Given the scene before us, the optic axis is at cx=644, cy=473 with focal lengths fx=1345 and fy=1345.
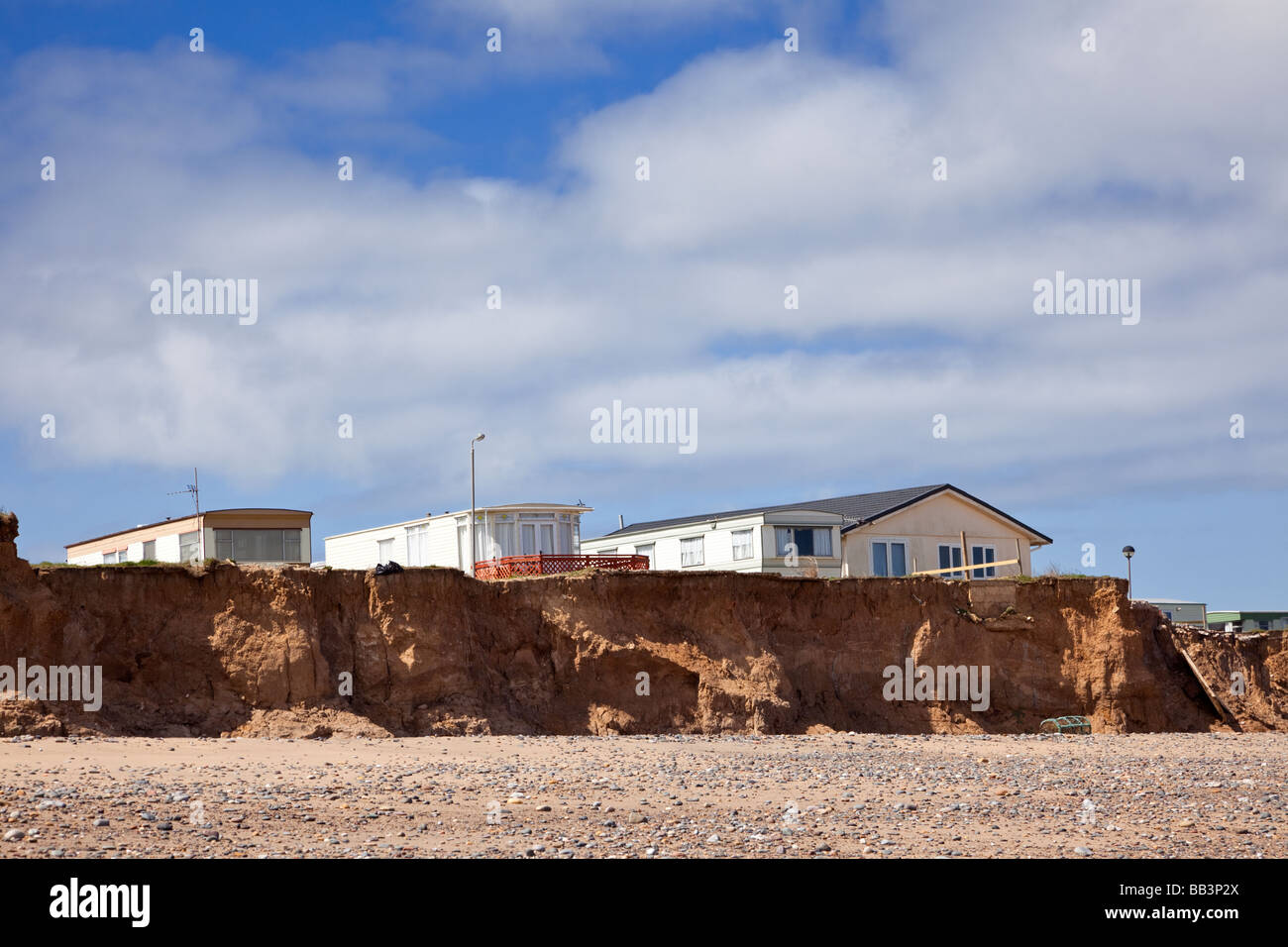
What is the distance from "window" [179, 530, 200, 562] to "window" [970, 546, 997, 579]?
27970 millimetres

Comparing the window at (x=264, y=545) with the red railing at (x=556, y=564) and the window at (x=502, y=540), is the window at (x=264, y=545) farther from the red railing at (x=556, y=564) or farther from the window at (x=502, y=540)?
the red railing at (x=556, y=564)

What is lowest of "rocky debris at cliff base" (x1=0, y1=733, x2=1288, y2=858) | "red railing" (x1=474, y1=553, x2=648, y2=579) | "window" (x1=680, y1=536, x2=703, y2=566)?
"rocky debris at cliff base" (x1=0, y1=733, x2=1288, y2=858)

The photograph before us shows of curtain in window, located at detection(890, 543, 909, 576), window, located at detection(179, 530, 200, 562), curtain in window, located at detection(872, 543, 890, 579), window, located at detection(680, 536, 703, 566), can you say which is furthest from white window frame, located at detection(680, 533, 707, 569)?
window, located at detection(179, 530, 200, 562)

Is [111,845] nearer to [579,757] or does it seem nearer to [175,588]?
[579,757]

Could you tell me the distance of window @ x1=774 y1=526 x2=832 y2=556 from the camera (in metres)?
48.4

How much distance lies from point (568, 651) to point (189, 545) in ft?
69.0

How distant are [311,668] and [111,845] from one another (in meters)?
15.4

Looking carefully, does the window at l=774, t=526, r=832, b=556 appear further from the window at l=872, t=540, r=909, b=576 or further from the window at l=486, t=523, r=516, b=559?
the window at l=486, t=523, r=516, b=559

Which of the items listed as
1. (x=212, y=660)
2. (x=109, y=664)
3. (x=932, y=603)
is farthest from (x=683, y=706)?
(x=109, y=664)

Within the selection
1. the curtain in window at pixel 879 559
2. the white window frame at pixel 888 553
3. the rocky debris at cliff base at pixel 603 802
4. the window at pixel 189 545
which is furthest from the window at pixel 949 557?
the rocky debris at cliff base at pixel 603 802

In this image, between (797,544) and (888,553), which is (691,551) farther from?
(888,553)

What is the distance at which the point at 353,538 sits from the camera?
53.2 m

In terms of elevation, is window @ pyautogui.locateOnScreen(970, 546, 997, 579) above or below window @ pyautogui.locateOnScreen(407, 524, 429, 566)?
below

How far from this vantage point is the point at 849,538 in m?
50.6
